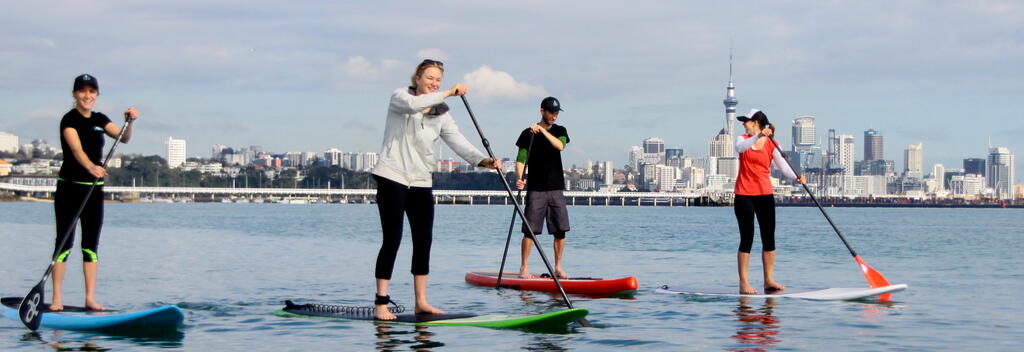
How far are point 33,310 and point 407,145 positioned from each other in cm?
322

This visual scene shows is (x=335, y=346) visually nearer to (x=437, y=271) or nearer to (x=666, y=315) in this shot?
(x=666, y=315)

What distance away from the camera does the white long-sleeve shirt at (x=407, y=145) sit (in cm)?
865

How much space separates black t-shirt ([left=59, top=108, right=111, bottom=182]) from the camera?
9.20 metres

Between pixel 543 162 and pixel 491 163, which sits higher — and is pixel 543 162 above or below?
above

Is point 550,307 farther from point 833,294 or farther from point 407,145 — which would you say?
point 407,145

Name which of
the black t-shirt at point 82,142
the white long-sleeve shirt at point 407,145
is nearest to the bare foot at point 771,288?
the white long-sleeve shirt at point 407,145

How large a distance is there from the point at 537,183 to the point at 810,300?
327cm

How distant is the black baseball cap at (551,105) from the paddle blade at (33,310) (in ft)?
18.2

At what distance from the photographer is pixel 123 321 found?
8.92 meters

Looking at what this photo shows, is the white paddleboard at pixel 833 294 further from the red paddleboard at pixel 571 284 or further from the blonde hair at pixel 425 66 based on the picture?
the blonde hair at pixel 425 66

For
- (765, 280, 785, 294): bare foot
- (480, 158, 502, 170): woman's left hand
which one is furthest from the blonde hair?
(765, 280, 785, 294): bare foot

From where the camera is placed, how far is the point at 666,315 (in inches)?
412

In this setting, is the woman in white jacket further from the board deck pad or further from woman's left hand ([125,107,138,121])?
woman's left hand ([125,107,138,121])

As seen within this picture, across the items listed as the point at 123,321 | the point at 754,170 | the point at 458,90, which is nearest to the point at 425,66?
the point at 458,90
